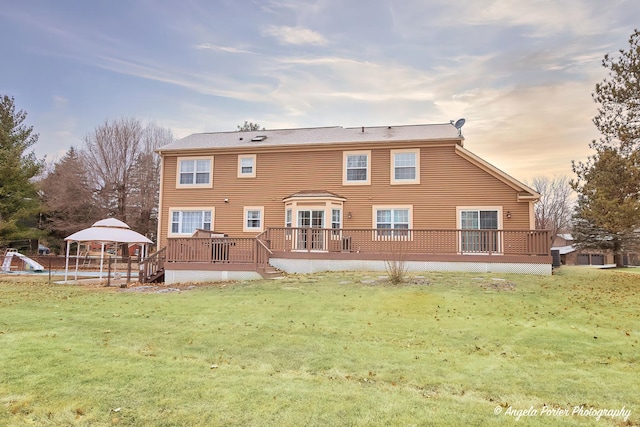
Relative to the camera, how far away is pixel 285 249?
53.8ft

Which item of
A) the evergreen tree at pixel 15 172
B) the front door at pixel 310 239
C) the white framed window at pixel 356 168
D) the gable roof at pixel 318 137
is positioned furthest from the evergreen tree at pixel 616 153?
the evergreen tree at pixel 15 172

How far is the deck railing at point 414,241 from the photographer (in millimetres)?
15023

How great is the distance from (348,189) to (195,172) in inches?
327

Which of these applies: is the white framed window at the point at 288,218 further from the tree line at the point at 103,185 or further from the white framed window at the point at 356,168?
the tree line at the point at 103,185

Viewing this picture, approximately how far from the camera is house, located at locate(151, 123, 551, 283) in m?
15.3

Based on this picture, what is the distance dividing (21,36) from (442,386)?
2311cm

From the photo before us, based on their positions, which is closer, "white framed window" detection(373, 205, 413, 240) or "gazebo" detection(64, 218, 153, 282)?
"gazebo" detection(64, 218, 153, 282)

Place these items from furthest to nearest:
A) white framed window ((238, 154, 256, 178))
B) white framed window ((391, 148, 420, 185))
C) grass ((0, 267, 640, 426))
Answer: white framed window ((238, 154, 256, 178))
white framed window ((391, 148, 420, 185))
grass ((0, 267, 640, 426))

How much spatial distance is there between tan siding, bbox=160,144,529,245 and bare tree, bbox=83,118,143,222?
13.2 meters

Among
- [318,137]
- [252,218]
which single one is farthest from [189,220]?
[318,137]

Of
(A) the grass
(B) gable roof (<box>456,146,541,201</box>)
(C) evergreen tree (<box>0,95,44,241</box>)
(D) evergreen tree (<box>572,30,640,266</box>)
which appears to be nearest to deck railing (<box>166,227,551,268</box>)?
(B) gable roof (<box>456,146,541,201</box>)

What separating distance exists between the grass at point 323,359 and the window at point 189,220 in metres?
10.4

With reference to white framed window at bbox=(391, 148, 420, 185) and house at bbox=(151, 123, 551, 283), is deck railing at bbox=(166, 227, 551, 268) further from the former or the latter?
white framed window at bbox=(391, 148, 420, 185)

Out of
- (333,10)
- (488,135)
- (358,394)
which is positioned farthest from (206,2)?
(488,135)
